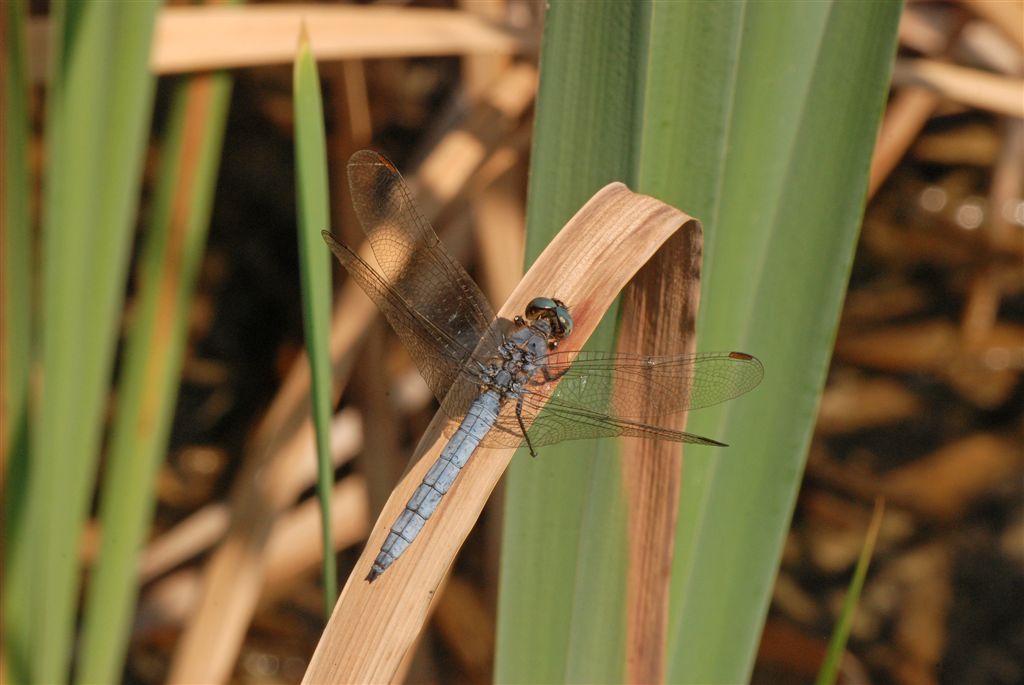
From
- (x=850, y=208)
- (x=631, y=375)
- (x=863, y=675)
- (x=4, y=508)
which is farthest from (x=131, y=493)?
(x=863, y=675)

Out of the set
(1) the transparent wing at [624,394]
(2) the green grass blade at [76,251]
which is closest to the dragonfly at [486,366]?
(1) the transparent wing at [624,394]

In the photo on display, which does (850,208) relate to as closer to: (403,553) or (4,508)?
(403,553)

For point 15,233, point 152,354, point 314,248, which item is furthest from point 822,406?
point 15,233

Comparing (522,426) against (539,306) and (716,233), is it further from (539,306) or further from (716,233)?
(716,233)

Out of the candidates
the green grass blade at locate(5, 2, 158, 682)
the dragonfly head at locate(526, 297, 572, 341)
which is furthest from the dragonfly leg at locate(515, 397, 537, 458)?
the green grass blade at locate(5, 2, 158, 682)

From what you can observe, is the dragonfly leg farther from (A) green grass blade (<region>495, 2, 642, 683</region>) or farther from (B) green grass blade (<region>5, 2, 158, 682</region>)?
(B) green grass blade (<region>5, 2, 158, 682</region>)

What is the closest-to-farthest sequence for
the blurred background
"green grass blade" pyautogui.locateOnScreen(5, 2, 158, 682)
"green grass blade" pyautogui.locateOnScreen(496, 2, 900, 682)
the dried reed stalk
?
the dried reed stalk
"green grass blade" pyautogui.locateOnScreen(496, 2, 900, 682)
"green grass blade" pyautogui.locateOnScreen(5, 2, 158, 682)
the blurred background
